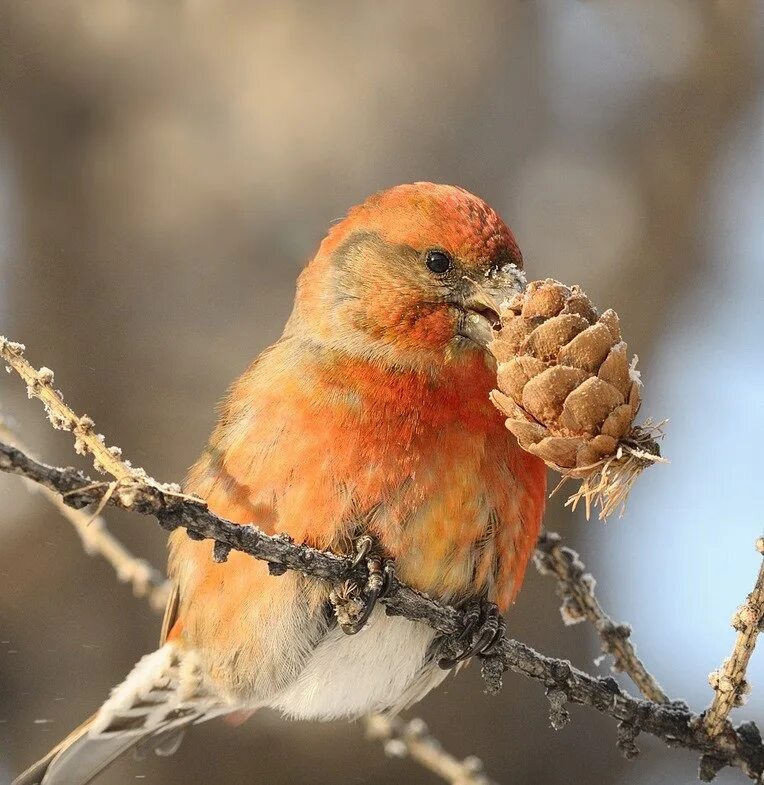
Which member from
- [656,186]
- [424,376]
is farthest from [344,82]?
[424,376]

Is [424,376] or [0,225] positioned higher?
[0,225]

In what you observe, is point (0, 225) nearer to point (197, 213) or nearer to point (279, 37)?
point (197, 213)

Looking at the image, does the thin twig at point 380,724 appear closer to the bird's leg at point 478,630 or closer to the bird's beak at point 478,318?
the bird's leg at point 478,630

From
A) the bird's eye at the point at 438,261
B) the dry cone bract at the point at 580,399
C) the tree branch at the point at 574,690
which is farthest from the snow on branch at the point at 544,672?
the bird's eye at the point at 438,261

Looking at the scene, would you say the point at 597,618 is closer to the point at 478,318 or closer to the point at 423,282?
the point at 478,318

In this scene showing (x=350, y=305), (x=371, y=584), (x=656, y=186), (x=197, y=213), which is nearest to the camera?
(x=371, y=584)

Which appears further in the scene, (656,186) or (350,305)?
(656,186)
